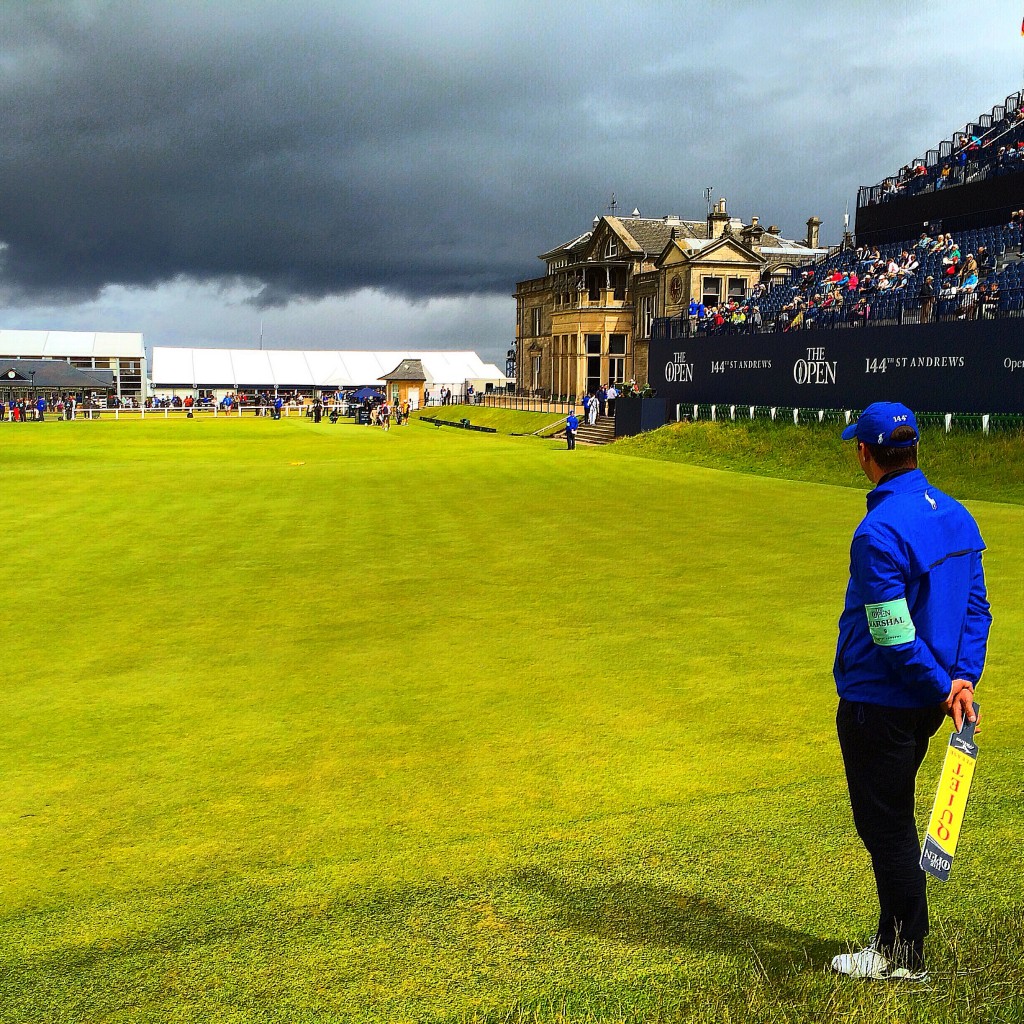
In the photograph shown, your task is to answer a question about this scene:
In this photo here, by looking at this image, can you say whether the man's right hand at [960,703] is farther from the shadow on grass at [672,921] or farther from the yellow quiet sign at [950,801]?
the shadow on grass at [672,921]

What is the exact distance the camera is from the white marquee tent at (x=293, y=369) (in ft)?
357

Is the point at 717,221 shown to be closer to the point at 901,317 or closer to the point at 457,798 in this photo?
the point at 901,317

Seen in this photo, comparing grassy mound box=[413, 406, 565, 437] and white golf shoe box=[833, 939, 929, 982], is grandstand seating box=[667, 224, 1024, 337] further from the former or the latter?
white golf shoe box=[833, 939, 929, 982]

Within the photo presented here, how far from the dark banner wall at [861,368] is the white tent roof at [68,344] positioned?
271 feet

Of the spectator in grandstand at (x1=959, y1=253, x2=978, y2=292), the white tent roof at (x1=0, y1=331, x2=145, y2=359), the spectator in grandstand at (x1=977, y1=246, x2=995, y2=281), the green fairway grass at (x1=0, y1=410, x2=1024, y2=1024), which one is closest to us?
the green fairway grass at (x1=0, y1=410, x2=1024, y2=1024)

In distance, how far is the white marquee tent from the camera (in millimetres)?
108812

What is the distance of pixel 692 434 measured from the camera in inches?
1502

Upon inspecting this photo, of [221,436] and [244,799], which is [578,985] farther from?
[221,436]

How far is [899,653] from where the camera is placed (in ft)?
12.0

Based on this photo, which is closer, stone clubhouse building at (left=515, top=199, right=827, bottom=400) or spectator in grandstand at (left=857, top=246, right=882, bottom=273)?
spectator in grandstand at (left=857, top=246, right=882, bottom=273)

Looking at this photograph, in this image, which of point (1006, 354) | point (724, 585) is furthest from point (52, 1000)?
point (1006, 354)

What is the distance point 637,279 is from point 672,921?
7017 centimetres

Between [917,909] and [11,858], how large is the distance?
4.63 metres

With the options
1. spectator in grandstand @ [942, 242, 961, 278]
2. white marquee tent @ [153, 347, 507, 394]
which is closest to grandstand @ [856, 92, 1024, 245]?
spectator in grandstand @ [942, 242, 961, 278]
